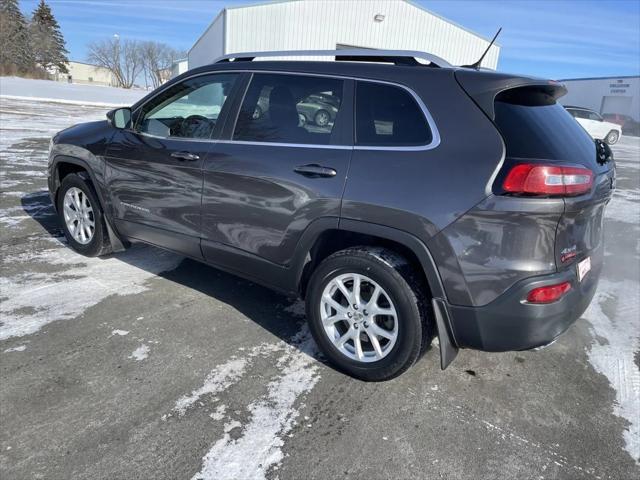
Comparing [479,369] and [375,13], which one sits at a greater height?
[375,13]

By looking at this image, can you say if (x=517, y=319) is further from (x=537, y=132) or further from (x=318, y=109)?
(x=318, y=109)

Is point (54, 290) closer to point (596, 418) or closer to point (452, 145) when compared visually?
point (452, 145)

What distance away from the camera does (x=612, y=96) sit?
157ft

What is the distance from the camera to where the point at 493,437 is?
2527 mm

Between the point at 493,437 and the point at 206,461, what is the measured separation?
1473 millimetres

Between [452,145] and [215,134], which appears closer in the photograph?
[452,145]

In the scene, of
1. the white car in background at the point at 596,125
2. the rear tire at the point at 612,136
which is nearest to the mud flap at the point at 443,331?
the white car in background at the point at 596,125

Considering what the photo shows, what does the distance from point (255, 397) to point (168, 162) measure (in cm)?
189

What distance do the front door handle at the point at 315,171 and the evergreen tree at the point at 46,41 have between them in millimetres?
77260

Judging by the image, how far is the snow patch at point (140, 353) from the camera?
3.00 m

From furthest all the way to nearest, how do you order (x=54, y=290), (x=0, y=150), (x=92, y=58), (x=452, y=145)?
(x=92, y=58) → (x=0, y=150) → (x=54, y=290) → (x=452, y=145)

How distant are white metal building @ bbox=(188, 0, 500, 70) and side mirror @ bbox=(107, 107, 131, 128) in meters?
25.2

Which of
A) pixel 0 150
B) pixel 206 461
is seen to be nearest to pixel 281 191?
pixel 206 461

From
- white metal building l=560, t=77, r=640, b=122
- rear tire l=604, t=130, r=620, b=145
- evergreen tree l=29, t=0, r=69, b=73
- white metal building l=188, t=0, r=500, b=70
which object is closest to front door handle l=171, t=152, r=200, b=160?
white metal building l=188, t=0, r=500, b=70
